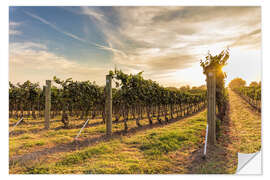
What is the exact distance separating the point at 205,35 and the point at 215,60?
1269mm

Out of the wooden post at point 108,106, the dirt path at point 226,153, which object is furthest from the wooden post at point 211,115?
the wooden post at point 108,106

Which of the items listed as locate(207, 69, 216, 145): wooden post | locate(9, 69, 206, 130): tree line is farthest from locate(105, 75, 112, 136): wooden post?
locate(207, 69, 216, 145): wooden post

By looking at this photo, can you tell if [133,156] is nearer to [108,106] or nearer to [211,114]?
[108,106]

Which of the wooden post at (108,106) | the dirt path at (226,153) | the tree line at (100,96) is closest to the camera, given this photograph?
the dirt path at (226,153)

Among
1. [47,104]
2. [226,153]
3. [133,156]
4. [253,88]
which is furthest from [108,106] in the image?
[253,88]

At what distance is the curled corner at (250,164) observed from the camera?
7.73 feet

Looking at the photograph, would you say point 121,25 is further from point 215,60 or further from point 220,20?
point 215,60

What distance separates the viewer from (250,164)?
253 cm

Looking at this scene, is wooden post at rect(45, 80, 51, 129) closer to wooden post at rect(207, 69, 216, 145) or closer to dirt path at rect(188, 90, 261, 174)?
dirt path at rect(188, 90, 261, 174)

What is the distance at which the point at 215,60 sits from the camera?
3.82m

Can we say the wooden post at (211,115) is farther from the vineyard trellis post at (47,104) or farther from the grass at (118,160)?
the vineyard trellis post at (47,104)

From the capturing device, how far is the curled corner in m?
2.36
